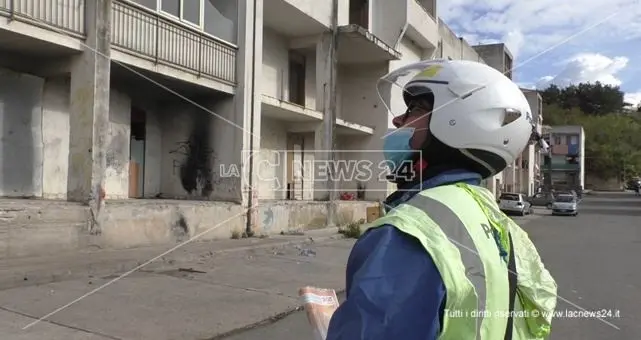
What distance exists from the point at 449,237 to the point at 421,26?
26327 millimetres

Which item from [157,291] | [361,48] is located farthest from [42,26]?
[361,48]

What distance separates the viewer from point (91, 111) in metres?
10.7

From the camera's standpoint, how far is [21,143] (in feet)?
36.6

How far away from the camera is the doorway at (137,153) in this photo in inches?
570

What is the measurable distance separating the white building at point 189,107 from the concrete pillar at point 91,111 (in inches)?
1.0

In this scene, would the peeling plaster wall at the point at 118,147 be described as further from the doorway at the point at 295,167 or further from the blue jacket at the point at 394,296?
the blue jacket at the point at 394,296

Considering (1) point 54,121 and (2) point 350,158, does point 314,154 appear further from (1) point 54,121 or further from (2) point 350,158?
(1) point 54,121

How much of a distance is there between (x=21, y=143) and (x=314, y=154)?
1093 cm

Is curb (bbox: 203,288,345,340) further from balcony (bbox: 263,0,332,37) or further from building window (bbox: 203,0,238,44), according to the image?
balcony (bbox: 263,0,332,37)

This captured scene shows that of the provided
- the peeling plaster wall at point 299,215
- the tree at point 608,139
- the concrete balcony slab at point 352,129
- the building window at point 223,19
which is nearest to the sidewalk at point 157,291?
the peeling plaster wall at point 299,215

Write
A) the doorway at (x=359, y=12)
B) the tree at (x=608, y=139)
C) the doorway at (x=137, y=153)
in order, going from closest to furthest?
the doorway at (x=137, y=153) → the doorway at (x=359, y=12) → the tree at (x=608, y=139)

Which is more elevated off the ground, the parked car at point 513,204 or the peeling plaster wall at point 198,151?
the peeling plaster wall at point 198,151

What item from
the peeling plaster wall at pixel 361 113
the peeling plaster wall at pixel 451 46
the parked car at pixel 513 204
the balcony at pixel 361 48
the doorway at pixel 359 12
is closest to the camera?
the balcony at pixel 361 48

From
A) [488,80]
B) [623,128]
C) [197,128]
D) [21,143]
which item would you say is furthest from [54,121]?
[623,128]
